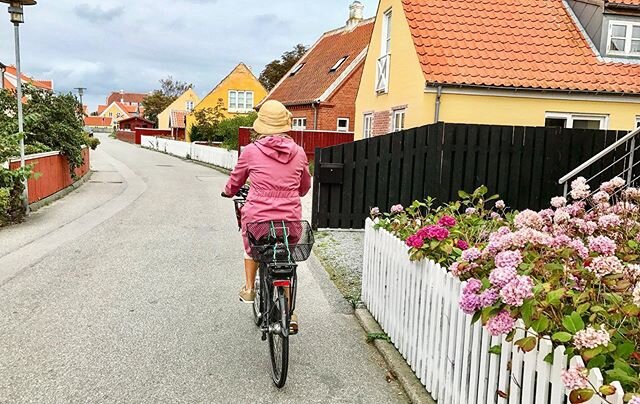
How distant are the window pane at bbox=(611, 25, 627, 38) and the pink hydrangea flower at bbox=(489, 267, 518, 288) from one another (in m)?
15.1

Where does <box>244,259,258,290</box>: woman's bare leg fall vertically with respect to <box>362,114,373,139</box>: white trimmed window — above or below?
below

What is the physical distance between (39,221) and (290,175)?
856 cm

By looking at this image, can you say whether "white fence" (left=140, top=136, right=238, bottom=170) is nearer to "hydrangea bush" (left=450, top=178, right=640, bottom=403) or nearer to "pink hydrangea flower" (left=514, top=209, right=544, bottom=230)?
"pink hydrangea flower" (left=514, top=209, right=544, bottom=230)

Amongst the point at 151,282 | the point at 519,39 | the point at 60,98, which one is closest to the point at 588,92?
the point at 519,39

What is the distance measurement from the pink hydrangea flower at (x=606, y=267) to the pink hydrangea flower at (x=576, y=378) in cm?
60

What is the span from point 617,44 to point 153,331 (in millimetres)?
14835

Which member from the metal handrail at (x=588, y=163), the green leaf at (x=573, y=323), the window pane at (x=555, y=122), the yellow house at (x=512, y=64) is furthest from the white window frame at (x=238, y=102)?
the green leaf at (x=573, y=323)

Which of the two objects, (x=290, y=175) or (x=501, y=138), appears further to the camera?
(x=501, y=138)

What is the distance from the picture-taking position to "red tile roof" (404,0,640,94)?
13.9 meters

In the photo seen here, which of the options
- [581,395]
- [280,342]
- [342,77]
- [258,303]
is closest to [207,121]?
[342,77]

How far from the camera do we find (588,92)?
13953mm

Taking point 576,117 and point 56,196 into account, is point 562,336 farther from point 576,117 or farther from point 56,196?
point 56,196

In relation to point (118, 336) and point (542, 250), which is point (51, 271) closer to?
point (118, 336)

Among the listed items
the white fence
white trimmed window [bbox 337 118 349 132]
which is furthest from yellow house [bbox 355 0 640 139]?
white trimmed window [bbox 337 118 349 132]
